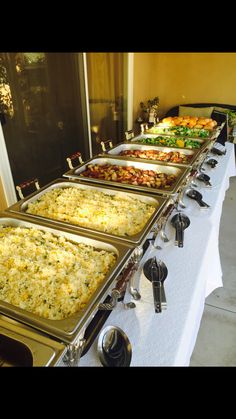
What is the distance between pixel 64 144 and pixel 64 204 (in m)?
1.78

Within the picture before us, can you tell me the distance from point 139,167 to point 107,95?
204 cm

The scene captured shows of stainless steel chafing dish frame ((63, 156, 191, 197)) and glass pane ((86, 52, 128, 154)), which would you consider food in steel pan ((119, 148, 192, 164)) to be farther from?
glass pane ((86, 52, 128, 154))

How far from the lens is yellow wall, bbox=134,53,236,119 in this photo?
4098 mm

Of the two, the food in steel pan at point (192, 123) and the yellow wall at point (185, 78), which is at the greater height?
the yellow wall at point (185, 78)

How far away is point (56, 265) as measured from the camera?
2.98 ft

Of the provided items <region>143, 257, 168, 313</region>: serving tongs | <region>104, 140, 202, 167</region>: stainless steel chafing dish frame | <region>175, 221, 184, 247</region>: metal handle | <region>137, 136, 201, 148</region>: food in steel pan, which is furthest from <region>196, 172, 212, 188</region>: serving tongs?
<region>143, 257, 168, 313</region>: serving tongs

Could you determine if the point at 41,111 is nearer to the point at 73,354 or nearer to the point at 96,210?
the point at 96,210

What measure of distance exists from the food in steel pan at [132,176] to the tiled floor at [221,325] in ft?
2.78

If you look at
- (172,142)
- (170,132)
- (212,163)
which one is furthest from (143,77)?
(212,163)

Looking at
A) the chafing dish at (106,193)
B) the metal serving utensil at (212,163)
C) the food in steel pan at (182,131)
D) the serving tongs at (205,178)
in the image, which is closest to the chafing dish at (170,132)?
the food in steel pan at (182,131)

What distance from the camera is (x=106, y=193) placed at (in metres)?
1.42

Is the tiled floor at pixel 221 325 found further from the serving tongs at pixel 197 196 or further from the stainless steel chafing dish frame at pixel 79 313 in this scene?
the stainless steel chafing dish frame at pixel 79 313

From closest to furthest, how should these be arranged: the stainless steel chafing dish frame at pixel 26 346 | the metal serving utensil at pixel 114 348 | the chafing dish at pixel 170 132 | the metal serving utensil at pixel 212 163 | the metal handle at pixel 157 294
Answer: the stainless steel chafing dish frame at pixel 26 346 → the metal serving utensil at pixel 114 348 → the metal handle at pixel 157 294 → the metal serving utensil at pixel 212 163 → the chafing dish at pixel 170 132

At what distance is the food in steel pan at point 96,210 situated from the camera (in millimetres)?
1127
